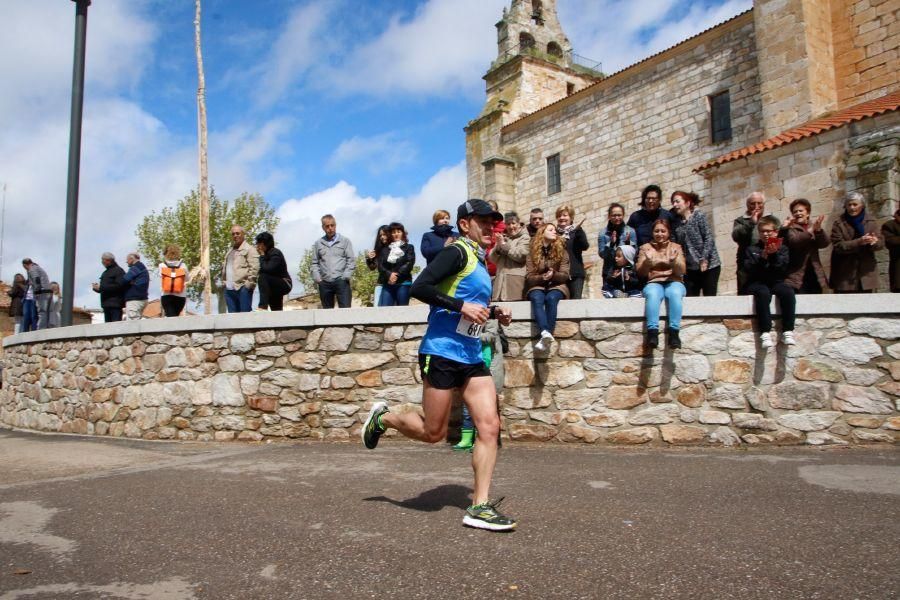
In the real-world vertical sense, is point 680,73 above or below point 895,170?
above

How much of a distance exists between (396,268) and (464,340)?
Answer: 485 centimetres

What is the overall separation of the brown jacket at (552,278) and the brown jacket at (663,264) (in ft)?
2.60

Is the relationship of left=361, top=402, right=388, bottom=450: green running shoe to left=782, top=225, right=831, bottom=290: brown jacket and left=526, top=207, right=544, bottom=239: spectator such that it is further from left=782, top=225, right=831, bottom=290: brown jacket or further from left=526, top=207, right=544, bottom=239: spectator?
left=782, top=225, right=831, bottom=290: brown jacket

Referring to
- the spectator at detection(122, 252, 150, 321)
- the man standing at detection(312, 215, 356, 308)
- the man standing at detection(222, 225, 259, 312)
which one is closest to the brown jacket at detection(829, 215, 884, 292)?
the man standing at detection(312, 215, 356, 308)

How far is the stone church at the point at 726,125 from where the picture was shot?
44.6ft

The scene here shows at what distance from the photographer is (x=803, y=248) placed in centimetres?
685

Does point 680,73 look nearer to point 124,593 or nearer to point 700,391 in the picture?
point 700,391

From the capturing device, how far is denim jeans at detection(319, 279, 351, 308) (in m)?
9.08

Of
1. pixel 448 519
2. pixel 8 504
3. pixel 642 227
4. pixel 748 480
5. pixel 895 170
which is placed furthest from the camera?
pixel 895 170

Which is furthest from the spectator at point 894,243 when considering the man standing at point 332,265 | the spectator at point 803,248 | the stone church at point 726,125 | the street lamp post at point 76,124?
the street lamp post at point 76,124

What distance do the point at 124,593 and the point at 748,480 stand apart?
4232mm

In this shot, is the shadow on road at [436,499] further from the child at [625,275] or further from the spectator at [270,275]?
the spectator at [270,275]

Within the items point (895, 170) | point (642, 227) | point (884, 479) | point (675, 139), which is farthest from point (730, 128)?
point (884, 479)

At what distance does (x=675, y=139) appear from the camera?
20.8 m
